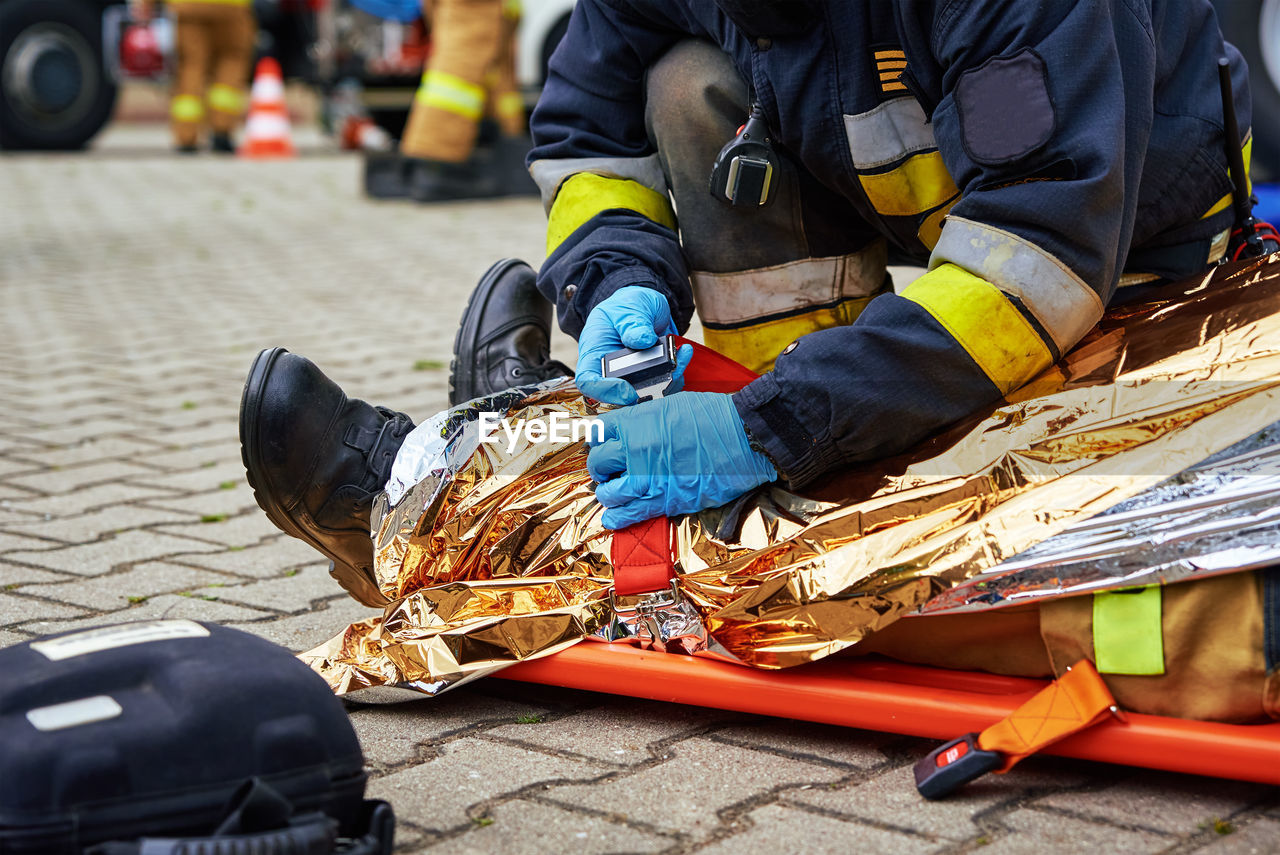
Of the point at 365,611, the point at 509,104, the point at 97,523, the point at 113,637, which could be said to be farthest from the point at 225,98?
the point at 113,637

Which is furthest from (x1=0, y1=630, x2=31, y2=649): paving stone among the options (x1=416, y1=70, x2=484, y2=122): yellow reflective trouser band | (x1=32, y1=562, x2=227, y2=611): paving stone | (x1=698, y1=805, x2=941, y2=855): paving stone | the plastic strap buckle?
(x1=416, y1=70, x2=484, y2=122): yellow reflective trouser band

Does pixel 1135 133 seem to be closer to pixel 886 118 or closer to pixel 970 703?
pixel 886 118

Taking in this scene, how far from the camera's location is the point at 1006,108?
4.74 feet

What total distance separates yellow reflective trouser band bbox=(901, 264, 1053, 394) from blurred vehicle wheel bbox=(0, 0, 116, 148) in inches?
315

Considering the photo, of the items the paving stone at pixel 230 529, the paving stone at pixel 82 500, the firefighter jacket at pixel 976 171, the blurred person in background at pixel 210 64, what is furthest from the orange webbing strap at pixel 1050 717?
the blurred person in background at pixel 210 64

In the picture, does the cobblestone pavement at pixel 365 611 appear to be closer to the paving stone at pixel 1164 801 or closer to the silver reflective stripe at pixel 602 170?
the paving stone at pixel 1164 801

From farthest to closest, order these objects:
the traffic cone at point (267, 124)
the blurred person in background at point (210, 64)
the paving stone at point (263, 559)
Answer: the traffic cone at point (267, 124)
the blurred person in background at point (210, 64)
the paving stone at point (263, 559)

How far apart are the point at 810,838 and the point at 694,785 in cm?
17

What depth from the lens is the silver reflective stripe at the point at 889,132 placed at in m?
1.69

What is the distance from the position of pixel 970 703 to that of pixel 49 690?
89 cm

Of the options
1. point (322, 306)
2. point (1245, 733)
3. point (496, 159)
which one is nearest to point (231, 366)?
point (322, 306)

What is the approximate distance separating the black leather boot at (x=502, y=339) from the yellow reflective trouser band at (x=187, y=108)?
772cm

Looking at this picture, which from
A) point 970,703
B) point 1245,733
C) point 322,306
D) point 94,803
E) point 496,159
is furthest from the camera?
point 496,159

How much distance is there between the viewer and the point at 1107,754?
1.38 meters
